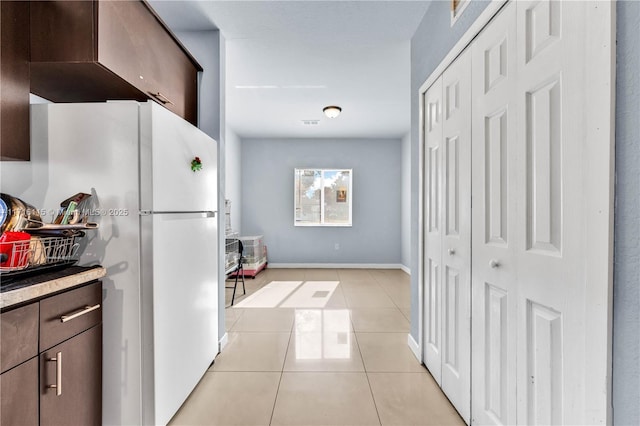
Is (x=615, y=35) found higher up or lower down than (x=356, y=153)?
lower down

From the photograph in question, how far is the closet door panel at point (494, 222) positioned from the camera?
4.33ft

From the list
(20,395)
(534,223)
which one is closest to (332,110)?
(534,223)

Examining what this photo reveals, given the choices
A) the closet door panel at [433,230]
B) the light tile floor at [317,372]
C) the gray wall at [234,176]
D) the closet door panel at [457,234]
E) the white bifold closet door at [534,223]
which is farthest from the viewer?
the gray wall at [234,176]

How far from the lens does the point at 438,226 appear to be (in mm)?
2137

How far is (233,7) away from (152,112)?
130cm

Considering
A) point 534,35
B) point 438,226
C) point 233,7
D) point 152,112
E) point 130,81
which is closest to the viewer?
point 534,35

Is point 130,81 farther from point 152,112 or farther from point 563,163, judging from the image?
point 563,163

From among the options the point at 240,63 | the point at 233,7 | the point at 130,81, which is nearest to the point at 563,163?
the point at 130,81

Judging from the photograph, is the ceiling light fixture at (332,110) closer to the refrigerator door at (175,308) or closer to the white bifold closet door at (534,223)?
the refrigerator door at (175,308)

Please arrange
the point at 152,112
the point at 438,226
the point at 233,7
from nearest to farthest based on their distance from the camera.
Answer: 1. the point at 152,112
2. the point at 438,226
3. the point at 233,7

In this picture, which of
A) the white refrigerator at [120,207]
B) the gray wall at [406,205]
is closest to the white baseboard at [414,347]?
the white refrigerator at [120,207]

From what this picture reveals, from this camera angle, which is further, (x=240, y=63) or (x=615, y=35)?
(x=240, y=63)

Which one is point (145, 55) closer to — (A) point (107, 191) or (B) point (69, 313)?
(A) point (107, 191)

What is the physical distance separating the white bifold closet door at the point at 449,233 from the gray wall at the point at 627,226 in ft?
2.64
